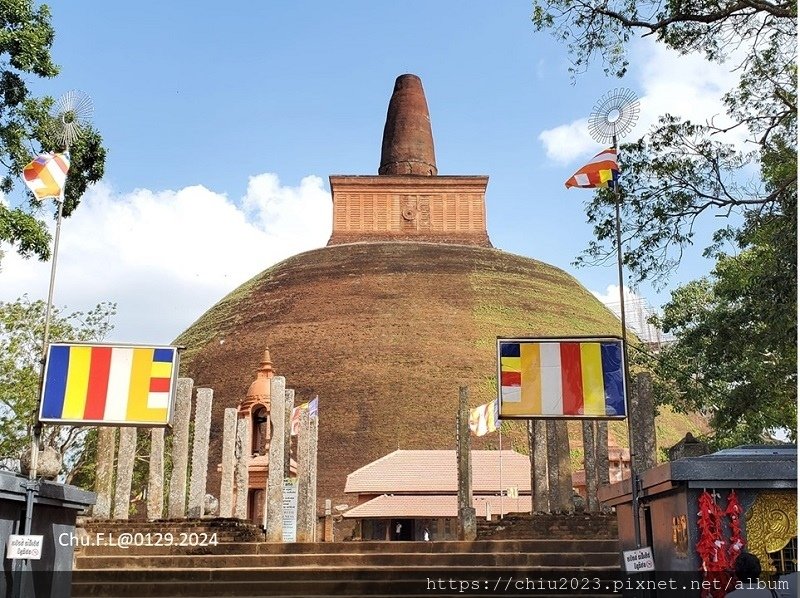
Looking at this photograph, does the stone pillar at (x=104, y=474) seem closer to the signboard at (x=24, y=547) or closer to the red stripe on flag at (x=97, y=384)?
the red stripe on flag at (x=97, y=384)

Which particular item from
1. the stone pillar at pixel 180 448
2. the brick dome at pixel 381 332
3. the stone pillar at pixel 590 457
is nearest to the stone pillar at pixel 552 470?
the stone pillar at pixel 590 457

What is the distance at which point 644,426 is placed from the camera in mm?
14164

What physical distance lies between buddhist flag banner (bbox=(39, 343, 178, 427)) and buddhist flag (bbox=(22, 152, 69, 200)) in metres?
2.30

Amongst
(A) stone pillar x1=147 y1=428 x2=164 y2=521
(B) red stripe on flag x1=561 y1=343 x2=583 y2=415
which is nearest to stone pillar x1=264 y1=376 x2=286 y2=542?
(A) stone pillar x1=147 y1=428 x2=164 y2=521

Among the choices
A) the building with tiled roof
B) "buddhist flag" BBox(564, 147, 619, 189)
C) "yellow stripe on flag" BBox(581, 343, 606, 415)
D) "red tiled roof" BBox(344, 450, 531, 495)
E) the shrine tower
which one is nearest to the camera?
"yellow stripe on flag" BBox(581, 343, 606, 415)

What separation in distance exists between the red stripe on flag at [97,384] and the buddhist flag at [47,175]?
2369 mm

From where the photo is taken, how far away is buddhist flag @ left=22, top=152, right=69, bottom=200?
1024cm

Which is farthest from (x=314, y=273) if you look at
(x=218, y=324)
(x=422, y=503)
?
(x=422, y=503)

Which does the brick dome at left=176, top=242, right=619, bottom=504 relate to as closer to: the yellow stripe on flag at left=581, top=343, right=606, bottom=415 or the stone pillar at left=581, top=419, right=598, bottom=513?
the stone pillar at left=581, top=419, right=598, bottom=513

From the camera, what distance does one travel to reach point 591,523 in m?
15.4

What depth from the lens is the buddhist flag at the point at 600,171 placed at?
36.0 ft

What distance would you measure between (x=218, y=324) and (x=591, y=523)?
94.6 ft

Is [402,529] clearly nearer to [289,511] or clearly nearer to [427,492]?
[427,492]

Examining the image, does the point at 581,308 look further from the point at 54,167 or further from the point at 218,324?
the point at 54,167
